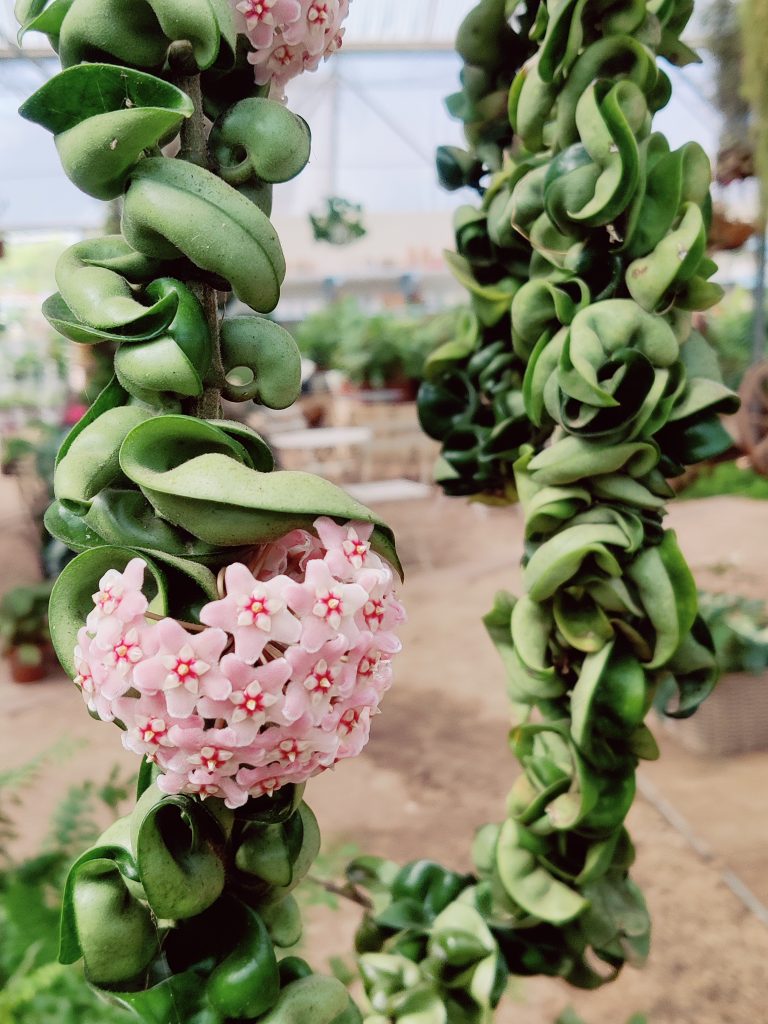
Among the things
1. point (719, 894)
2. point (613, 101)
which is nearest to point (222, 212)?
point (613, 101)

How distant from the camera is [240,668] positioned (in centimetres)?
38

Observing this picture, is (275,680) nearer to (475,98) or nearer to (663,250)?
(663,250)

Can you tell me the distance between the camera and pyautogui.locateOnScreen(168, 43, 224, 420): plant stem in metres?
0.44

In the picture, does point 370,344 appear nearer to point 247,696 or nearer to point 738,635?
point 738,635

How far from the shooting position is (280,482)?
0.39 metres

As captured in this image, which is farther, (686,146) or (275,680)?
(686,146)

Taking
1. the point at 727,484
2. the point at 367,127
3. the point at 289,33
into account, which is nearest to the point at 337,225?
the point at 289,33

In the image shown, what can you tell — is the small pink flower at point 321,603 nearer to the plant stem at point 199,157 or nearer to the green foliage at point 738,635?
the plant stem at point 199,157

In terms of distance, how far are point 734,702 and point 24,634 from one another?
231cm

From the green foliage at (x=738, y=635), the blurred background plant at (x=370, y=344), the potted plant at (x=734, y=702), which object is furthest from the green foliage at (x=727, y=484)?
the potted plant at (x=734, y=702)

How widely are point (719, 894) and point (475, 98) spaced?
1.36 metres

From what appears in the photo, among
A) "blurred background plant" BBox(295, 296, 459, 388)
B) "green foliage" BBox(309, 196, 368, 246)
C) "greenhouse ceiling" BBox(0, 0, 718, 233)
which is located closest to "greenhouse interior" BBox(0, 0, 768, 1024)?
"green foliage" BBox(309, 196, 368, 246)

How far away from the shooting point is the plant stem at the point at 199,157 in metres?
0.44

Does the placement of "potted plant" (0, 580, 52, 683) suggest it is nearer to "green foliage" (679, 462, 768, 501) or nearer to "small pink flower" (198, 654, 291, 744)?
"small pink flower" (198, 654, 291, 744)
